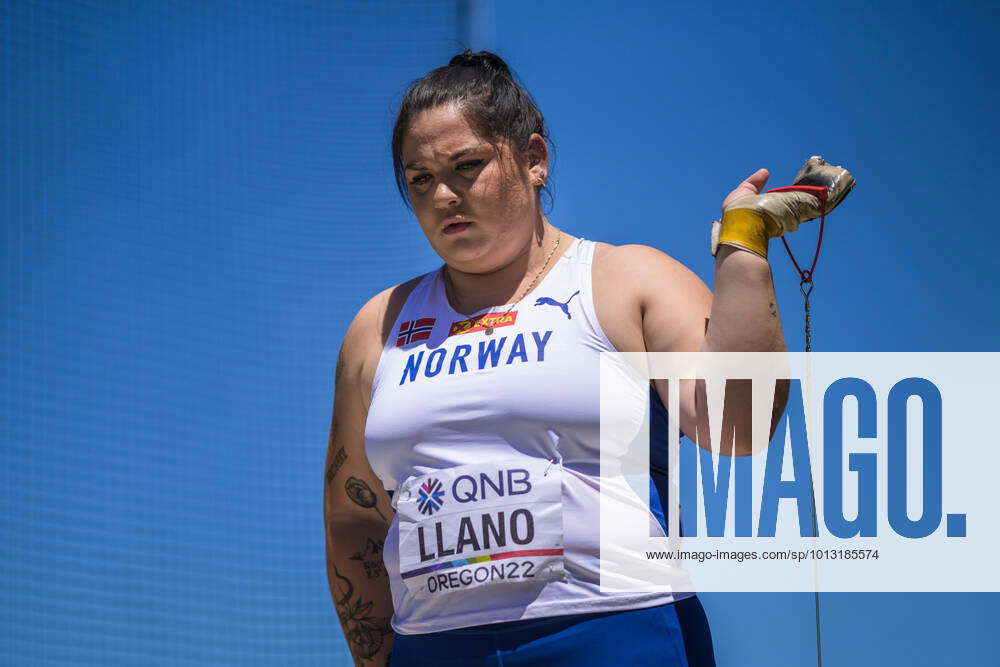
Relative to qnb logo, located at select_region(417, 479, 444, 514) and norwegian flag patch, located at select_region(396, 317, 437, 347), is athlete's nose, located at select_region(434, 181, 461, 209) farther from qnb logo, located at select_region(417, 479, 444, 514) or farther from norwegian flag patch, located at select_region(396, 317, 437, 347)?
qnb logo, located at select_region(417, 479, 444, 514)

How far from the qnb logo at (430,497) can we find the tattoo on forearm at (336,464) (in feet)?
0.74

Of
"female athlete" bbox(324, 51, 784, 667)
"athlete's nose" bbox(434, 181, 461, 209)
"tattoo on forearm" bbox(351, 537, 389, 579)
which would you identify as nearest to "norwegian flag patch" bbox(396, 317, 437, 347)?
"female athlete" bbox(324, 51, 784, 667)

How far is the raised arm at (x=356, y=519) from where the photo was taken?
113cm

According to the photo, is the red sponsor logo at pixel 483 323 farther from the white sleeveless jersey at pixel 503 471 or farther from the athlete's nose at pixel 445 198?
the athlete's nose at pixel 445 198

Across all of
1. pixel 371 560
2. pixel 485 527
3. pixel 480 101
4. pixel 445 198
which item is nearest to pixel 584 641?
pixel 485 527

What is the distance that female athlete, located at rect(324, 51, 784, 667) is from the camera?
2.89 ft

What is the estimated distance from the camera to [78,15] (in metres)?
2.88

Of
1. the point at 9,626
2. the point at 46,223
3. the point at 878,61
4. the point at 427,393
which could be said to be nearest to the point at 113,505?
the point at 9,626

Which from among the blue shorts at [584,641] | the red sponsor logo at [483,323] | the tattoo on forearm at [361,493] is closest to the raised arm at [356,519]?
the tattoo on forearm at [361,493]

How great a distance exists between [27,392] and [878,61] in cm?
240

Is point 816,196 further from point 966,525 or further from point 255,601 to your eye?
point 255,601

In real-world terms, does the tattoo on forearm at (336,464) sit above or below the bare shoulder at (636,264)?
below

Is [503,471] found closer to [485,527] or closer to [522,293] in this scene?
[485,527]

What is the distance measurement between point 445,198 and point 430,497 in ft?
1.06
